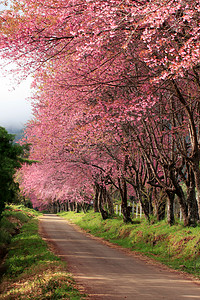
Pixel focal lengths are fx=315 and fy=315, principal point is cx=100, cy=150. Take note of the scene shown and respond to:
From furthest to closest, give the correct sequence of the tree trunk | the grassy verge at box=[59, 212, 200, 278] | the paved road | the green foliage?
the tree trunk → the green foliage → the grassy verge at box=[59, 212, 200, 278] → the paved road

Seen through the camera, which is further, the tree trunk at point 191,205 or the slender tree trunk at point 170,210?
the slender tree trunk at point 170,210

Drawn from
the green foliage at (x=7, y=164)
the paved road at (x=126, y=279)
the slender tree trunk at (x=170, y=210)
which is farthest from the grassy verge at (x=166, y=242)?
the green foliage at (x=7, y=164)

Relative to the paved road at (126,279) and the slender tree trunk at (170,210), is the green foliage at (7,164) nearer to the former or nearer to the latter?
the paved road at (126,279)

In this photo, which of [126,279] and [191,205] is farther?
[191,205]

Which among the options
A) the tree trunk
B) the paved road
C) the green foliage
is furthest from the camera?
the tree trunk

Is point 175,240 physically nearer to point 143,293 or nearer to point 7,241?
point 143,293

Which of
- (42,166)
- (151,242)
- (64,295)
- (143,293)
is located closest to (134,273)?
(143,293)

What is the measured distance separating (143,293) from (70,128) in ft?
39.4

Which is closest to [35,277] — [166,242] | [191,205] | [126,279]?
[126,279]

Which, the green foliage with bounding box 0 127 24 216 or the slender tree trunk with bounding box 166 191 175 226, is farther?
the slender tree trunk with bounding box 166 191 175 226

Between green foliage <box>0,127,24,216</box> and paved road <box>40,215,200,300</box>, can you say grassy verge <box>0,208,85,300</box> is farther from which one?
green foliage <box>0,127,24,216</box>

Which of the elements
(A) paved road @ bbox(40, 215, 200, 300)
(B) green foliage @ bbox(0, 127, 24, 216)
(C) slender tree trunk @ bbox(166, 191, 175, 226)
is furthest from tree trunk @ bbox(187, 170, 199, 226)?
(B) green foliage @ bbox(0, 127, 24, 216)

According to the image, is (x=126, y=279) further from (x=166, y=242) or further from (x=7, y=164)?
(x=7, y=164)

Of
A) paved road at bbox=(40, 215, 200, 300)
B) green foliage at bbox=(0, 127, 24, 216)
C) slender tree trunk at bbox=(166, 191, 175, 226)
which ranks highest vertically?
green foliage at bbox=(0, 127, 24, 216)
